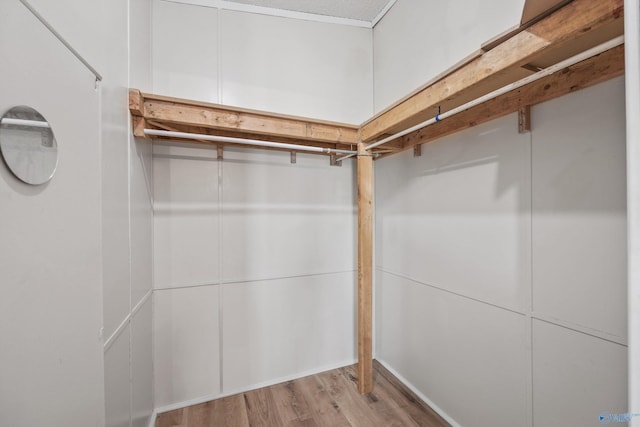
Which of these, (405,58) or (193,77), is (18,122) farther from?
(405,58)

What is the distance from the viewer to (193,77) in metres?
2.11

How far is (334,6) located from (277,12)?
0.56 metres

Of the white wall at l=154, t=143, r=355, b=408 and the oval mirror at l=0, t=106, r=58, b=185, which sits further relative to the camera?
the white wall at l=154, t=143, r=355, b=408

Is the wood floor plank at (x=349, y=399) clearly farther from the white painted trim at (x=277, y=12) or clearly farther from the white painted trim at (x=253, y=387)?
the white painted trim at (x=277, y=12)

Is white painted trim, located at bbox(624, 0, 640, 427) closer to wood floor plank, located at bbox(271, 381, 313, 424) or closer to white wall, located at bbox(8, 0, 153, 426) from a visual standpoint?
white wall, located at bbox(8, 0, 153, 426)

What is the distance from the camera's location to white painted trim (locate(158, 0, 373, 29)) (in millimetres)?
2133

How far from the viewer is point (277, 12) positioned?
7.66ft

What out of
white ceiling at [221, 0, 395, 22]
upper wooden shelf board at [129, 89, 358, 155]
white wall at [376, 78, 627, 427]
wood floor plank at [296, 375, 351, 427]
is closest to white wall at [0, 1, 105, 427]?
upper wooden shelf board at [129, 89, 358, 155]

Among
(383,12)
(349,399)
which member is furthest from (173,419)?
(383,12)

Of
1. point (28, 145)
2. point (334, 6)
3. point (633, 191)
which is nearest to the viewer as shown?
point (633, 191)

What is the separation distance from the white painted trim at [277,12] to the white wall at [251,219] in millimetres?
49

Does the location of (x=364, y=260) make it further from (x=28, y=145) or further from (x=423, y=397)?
(x=28, y=145)

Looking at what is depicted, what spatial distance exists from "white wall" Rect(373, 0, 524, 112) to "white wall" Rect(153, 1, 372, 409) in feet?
0.74

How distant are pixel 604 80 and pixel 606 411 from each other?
1510 mm
